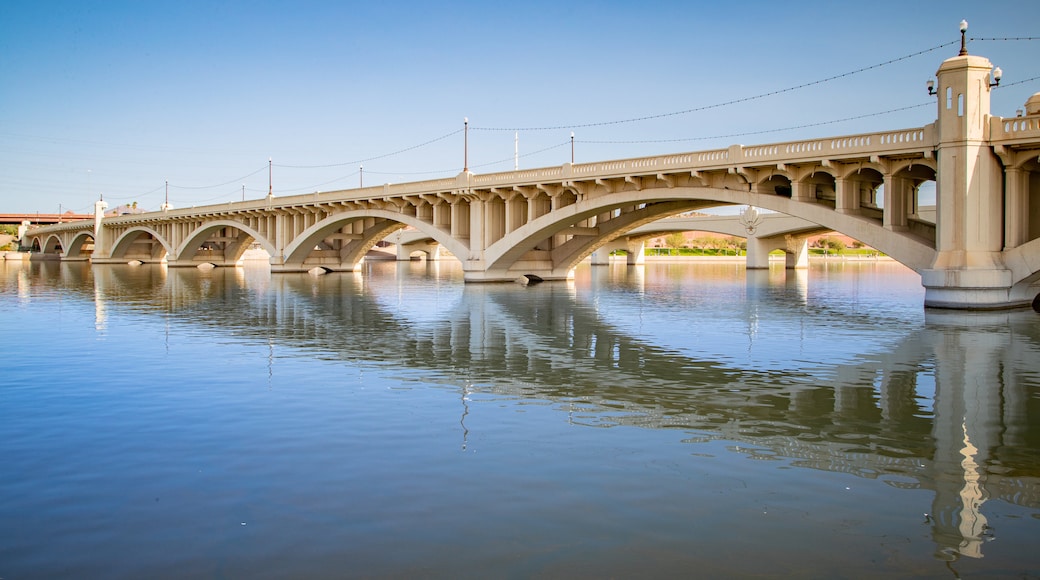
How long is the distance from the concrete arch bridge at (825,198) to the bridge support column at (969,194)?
0.04m

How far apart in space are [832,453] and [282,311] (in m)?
26.7

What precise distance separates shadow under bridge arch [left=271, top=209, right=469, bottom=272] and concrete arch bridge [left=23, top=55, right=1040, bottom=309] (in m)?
A: 0.42

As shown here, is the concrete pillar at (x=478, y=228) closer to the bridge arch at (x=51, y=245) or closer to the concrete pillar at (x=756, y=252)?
the concrete pillar at (x=756, y=252)

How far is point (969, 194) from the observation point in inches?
1231

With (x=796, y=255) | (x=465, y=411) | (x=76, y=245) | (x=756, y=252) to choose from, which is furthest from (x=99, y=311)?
(x=76, y=245)

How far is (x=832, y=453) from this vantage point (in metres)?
10.5

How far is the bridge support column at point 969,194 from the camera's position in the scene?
31.2m

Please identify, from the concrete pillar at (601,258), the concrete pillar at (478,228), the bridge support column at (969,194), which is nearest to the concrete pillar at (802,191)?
the bridge support column at (969,194)

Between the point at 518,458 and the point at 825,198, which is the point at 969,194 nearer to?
the point at 825,198

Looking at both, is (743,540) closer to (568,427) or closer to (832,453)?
(832,453)

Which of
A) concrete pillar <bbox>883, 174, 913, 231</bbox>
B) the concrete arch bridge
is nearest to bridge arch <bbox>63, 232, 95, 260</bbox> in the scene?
the concrete arch bridge

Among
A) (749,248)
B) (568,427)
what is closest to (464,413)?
(568,427)

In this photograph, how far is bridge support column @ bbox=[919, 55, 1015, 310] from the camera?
103 feet

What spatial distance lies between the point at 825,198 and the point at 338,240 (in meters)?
56.0
